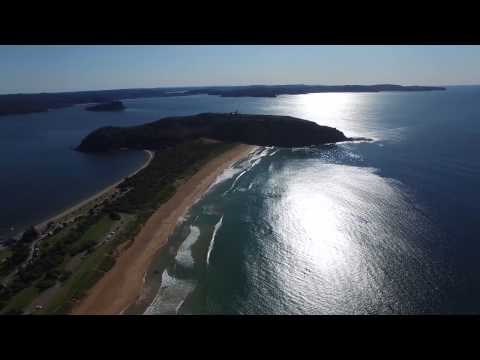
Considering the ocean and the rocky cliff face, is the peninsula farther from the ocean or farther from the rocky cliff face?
the rocky cliff face

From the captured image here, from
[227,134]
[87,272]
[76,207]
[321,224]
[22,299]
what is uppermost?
[227,134]

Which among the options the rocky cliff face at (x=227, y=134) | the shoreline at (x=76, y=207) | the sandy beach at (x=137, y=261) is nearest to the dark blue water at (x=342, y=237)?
the sandy beach at (x=137, y=261)

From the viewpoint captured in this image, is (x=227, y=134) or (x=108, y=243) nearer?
(x=108, y=243)

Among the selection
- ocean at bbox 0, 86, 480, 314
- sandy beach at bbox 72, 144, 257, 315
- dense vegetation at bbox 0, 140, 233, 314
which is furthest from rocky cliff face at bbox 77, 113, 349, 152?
sandy beach at bbox 72, 144, 257, 315

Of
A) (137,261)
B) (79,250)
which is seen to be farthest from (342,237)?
(79,250)

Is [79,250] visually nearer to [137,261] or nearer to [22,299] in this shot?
[137,261]

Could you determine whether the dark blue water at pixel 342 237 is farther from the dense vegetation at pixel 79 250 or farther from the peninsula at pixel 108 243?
the dense vegetation at pixel 79 250

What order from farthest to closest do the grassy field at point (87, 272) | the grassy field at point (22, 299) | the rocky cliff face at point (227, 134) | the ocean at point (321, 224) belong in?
the rocky cliff face at point (227, 134) < the ocean at point (321, 224) < the grassy field at point (87, 272) < the grassy field at point (22, 299)
